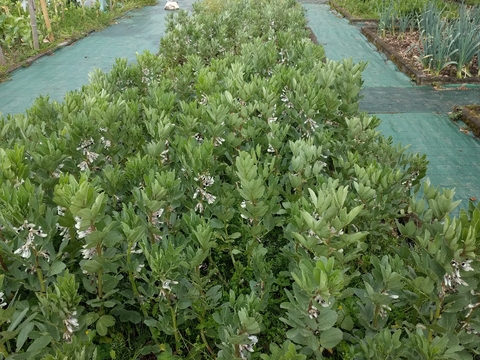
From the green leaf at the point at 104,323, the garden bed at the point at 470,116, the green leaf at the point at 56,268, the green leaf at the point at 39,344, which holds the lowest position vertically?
the garden bed at the point at 470,116

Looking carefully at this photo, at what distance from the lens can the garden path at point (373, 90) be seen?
4410 mm

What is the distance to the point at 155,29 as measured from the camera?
10969 mm

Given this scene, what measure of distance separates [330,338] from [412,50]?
7519mm

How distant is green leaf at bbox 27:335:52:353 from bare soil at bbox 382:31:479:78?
6522mm

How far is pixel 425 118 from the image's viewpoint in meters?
5.36

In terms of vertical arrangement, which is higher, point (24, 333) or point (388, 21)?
point (24, 333)

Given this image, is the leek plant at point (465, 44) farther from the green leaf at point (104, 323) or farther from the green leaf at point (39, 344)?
the green leaf at point (39, 344)

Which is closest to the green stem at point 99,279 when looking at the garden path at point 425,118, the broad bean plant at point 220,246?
the broad bean plant at point 220,246

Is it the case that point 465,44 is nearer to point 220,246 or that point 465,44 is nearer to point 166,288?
point 220,246

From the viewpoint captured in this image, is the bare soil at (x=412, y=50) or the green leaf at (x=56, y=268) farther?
the bare soil at (x=412, y=50)

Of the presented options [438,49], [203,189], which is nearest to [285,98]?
A: [203,189]

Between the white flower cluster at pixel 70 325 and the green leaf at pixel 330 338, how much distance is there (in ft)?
3.02

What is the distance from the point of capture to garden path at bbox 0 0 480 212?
4410mm

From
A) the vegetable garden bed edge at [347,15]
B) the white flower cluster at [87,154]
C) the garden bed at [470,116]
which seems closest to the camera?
the white flower cluster at [87,154]
